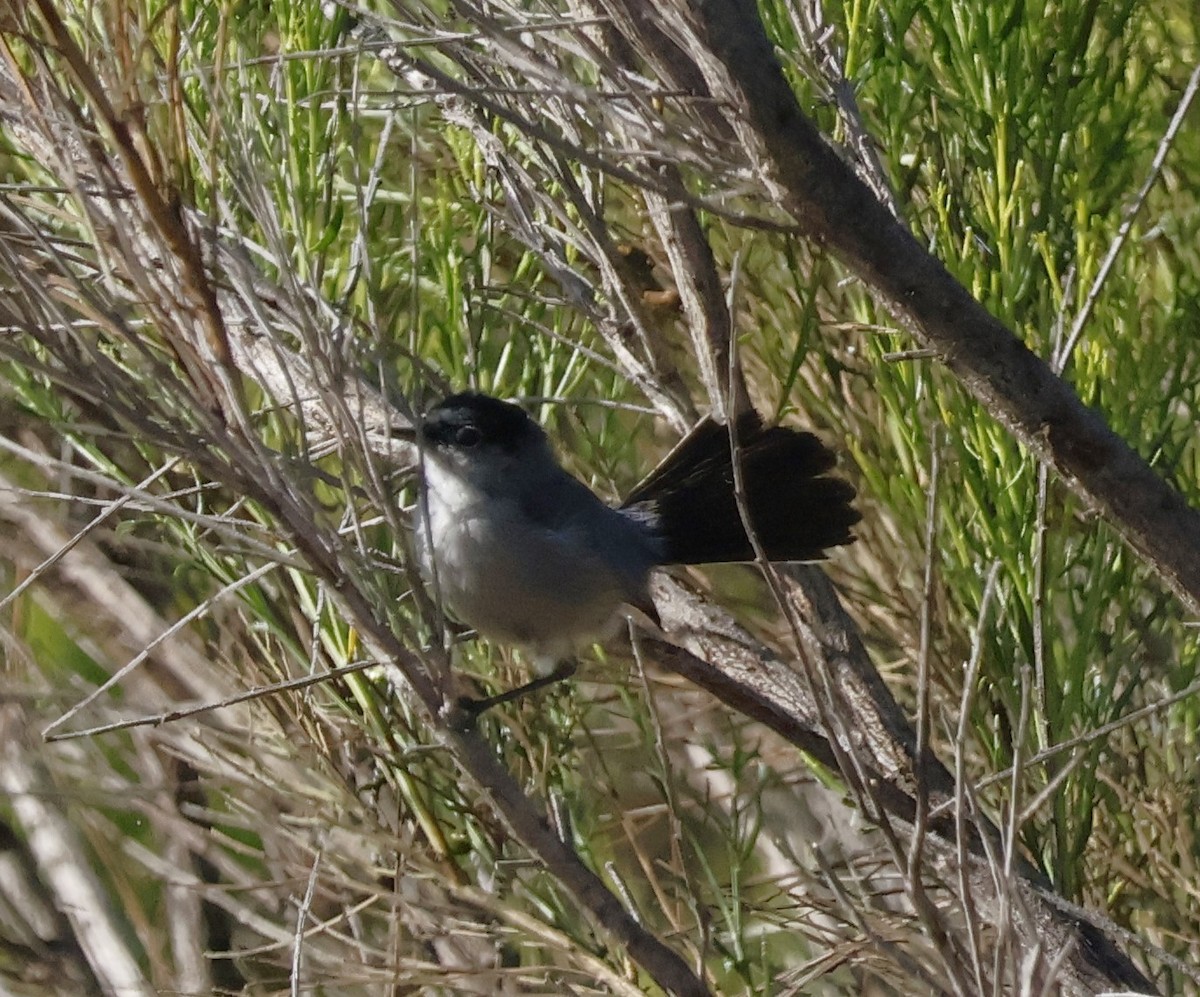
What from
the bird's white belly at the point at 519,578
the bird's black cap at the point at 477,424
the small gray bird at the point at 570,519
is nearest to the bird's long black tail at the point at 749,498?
the small gray bird at the point at 570,519

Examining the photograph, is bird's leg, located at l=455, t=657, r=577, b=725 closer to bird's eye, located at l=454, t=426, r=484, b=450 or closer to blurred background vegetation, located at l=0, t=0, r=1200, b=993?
blurred background vegetation, located at l=0, t=0, r=1200, b=993

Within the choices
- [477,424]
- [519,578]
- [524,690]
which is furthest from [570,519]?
[524,690]

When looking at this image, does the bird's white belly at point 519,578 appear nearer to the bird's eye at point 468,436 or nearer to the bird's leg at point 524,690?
the bird's leg at point 524,690

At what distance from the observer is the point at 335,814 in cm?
242

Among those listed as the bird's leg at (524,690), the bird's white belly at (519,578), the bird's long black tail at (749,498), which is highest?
the bird's long black tail at (749,498)

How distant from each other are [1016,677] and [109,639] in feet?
8.20

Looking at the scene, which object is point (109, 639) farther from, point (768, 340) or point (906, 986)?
point (906, 986)

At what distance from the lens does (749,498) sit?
2588 mm

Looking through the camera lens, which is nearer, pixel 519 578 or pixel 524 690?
pixel 524 690

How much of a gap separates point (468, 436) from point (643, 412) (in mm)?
317

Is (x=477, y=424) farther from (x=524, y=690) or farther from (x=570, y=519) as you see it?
(x=524, y=690)

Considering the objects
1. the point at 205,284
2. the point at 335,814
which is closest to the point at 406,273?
the point at 335,814

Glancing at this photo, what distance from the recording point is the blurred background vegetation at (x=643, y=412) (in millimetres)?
2066

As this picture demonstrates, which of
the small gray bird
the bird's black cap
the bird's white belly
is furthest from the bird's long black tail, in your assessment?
the bird's black cap
